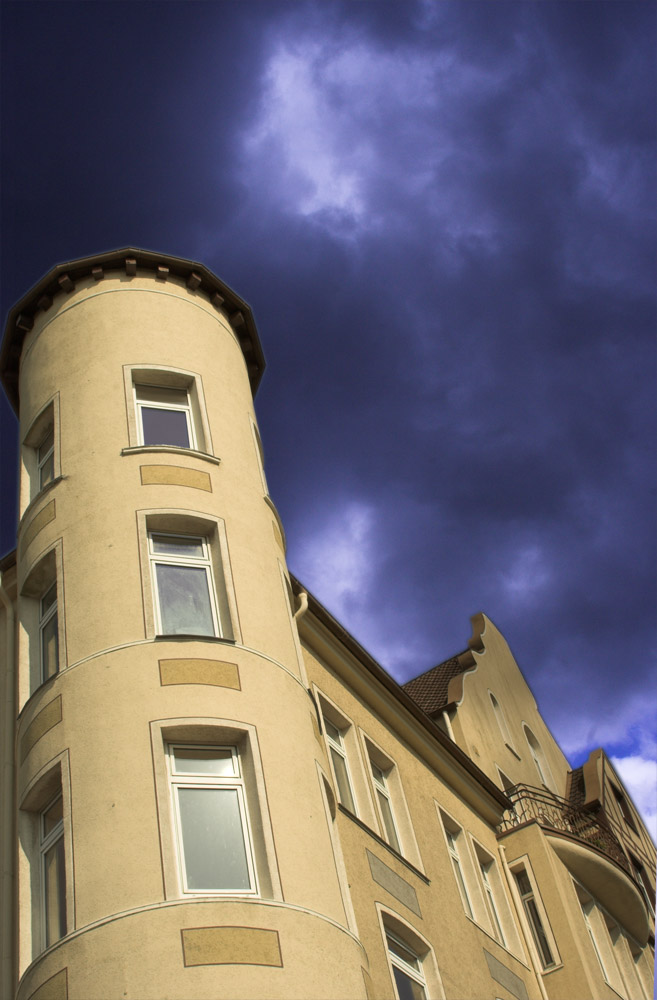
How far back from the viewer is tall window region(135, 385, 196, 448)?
16734 millimetres

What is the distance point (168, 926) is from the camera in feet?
35.1

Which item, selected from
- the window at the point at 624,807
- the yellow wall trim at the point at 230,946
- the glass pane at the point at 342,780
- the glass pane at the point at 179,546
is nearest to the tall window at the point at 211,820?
the yellow wall trim at the point at 230,946

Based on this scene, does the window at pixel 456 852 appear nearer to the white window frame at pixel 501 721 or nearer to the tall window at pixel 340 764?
the tall window at pixel 340 764

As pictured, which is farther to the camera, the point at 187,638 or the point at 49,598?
the point at 49,598

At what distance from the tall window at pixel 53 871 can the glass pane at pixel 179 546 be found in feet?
11.9

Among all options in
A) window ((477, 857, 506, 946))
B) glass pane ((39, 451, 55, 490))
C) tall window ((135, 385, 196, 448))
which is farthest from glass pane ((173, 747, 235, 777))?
window ((477, 857, 506, 946))

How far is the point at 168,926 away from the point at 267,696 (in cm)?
340

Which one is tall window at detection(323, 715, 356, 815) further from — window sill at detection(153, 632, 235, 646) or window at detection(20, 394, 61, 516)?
window at detection(20, 394, 61, 516)

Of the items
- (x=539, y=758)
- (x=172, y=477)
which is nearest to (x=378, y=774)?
(x=172, y=477)

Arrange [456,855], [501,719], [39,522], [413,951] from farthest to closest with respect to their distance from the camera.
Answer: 1. [501,719]
2. [456,855]
3. [413,951]
4. [39,522]

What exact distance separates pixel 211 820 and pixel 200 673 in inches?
71.6

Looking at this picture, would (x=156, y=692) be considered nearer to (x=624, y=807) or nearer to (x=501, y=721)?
(x=501, y=721)

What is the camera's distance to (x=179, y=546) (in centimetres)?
1516

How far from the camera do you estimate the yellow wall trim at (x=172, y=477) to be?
15.5 metres
